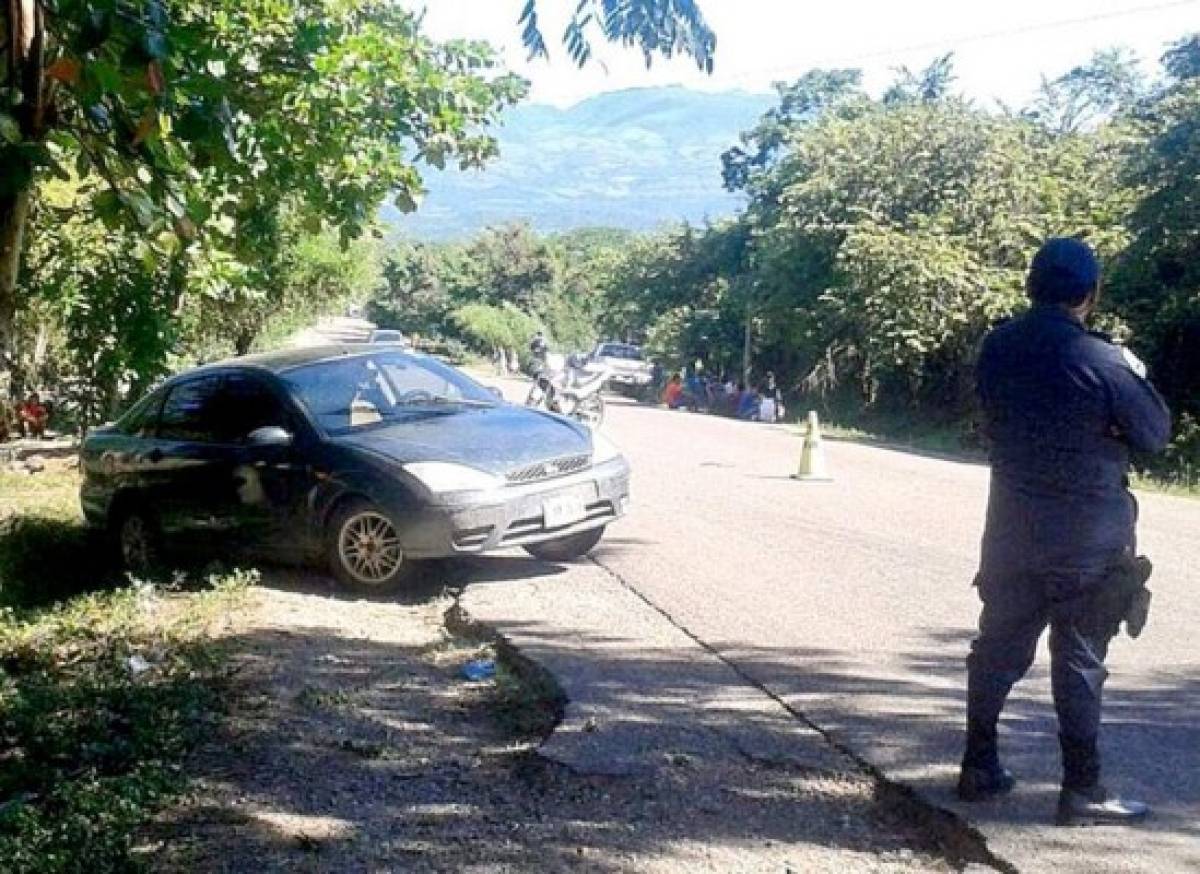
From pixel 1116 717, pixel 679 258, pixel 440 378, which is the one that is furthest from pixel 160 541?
pixel 679 258

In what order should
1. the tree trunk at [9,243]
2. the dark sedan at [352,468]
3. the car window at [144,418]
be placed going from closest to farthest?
the tree trunk at [9,243], the dark sedan at [352,468], the car window at [144,418]

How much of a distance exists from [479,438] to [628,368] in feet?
124

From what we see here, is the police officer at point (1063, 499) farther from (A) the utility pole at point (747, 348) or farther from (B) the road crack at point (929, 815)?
(A) the utility pole at point (747, 348)

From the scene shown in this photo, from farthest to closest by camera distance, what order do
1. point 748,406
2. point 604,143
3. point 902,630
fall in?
point 748,406 → point 604,143 → point 902,630

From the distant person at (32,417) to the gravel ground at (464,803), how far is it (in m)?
18.0

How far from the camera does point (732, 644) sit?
647 centimetres

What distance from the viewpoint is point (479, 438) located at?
8219 mm

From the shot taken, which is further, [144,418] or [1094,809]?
[144,418]

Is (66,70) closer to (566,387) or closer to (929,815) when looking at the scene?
(929,815)

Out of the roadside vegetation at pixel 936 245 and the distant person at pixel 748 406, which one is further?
the distant person at pixel 748 406

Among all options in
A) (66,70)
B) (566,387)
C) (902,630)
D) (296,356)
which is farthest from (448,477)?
(566,387)

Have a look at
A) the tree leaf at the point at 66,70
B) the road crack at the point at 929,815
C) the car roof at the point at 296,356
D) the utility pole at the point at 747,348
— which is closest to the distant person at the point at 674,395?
the utility pole at the point at 747,348

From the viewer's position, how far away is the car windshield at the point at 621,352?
48000mm

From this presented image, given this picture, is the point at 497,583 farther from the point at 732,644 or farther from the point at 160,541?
the point at 160,541
